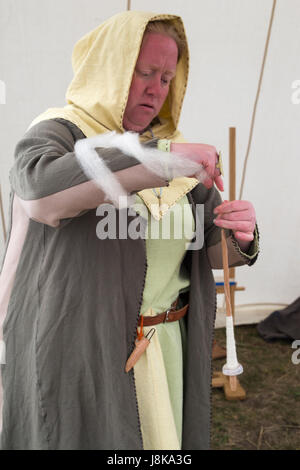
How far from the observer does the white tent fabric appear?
210cm

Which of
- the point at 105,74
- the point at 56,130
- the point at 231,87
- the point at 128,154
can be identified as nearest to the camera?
the point at 128,154

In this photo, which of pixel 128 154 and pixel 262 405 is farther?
pixel 262 405

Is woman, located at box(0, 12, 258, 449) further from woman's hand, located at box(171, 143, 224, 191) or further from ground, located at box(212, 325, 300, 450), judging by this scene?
ground, located at box(212, 325, 300, 450)

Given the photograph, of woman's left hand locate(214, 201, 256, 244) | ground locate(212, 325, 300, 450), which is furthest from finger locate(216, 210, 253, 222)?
ground locate(212, 325, 300, 450)

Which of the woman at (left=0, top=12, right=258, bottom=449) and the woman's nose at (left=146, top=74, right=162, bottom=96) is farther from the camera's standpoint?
the woman's nose at (left=146, top=74, right=162, bottom=96)

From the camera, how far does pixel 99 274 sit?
0.89 metres

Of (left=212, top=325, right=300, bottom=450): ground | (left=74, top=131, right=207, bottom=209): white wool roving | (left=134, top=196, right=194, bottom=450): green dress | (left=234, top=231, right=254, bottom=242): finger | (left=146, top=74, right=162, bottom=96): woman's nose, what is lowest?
(left=212, top=325, right=300, bottom=450): ground

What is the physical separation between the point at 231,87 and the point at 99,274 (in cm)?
199

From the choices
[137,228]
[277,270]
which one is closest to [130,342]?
[137,228]

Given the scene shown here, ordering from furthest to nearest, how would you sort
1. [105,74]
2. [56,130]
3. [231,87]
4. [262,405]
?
[231,87] < [262,405] < [105,74] < [56,130]

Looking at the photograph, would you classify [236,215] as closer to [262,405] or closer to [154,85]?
[154,85]

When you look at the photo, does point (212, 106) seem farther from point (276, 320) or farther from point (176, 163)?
point (176, 163)

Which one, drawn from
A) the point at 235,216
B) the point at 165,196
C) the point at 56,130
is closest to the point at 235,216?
the point at 235,216

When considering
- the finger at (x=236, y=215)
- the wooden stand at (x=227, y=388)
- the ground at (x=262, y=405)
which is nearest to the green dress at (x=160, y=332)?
the finger at (x=236, y=215)
